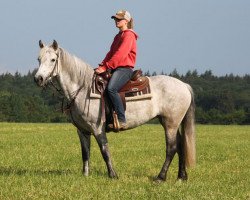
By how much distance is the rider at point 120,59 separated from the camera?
1006 cm

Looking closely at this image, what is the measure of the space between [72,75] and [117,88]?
3.40 feet

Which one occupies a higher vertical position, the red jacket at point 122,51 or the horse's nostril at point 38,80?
the red jacket at point 122,51

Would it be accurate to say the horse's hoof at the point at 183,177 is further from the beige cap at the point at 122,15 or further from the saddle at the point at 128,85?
the beige cap at the point at 122,15

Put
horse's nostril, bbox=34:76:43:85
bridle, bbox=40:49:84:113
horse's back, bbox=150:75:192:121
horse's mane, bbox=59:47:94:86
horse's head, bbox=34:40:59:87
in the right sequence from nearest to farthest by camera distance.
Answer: horse's nostril, bbox=34:76:43:85 → horse's head, bbox=34:40:59:87 → bridle, bbox=40:49:84:113 → horse's mane, bbox=59:47:94:86 → horse's back, bbox=150:75:192:121

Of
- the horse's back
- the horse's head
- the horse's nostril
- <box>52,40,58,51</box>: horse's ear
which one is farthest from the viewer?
A: the horse's back

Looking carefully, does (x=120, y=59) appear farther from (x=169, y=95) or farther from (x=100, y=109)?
(x=169, y=95)

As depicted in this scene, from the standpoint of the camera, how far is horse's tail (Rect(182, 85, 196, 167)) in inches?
432

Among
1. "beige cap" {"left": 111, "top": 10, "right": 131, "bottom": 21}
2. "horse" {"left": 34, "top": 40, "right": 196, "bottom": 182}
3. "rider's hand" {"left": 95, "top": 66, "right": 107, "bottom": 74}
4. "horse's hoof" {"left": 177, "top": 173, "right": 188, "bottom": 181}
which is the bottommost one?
"horse's hoof" {"left": 177, "top": 173, "right": 188, "bottom": 181}

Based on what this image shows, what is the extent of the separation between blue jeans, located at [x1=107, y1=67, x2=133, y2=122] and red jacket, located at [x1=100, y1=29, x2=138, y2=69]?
6.3 inches

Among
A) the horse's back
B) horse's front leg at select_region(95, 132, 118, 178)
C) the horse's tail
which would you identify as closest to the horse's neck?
horse's front leg at select_region(95, 132, 118, 178)

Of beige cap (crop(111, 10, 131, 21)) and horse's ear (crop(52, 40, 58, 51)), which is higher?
beige cap (crop(111, 10, 131, 21))

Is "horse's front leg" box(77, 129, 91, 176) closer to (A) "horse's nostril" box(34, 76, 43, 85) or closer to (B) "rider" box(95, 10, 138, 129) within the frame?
(B) "rider" box(95, 10, 138, 129)

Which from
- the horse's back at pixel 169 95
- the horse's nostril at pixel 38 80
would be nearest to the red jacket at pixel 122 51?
the horse's back at pixel 169 95

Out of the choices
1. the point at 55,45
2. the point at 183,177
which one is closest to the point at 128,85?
the point at 55,45
